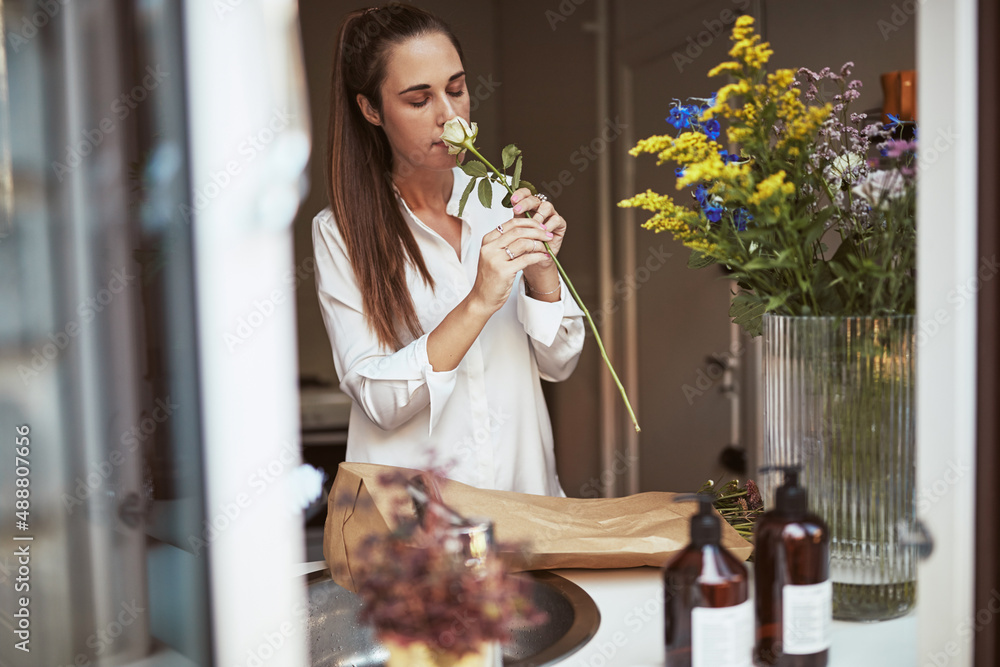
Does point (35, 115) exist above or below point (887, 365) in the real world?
above

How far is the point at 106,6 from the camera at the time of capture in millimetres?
584

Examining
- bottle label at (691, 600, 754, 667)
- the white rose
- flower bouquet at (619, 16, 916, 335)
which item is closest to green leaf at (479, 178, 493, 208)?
the white rose

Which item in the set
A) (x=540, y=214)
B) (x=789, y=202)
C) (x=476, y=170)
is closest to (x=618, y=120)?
(x=540, y=214)

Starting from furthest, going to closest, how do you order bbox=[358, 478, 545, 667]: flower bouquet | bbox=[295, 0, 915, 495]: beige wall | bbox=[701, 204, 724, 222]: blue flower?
bbox=[295, 0, 915, 495]: beige wall
bbox=[701, 204, 724, 222]: blue flower
bbox=[358, 478, 545, 667]: flower bouquet

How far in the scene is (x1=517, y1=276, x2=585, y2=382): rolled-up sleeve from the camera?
55.9 inches

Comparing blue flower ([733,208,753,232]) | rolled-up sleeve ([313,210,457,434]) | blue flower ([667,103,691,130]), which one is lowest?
rolled-up sleeve ([313,210,457,434])

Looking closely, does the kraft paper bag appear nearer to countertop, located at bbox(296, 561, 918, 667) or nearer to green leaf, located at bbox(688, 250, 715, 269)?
countertop, located at bbox(296, 561, 918, 667)

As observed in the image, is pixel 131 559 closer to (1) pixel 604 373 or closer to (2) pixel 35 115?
(2) pixel 35 115

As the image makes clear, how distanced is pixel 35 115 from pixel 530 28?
9.18 feet

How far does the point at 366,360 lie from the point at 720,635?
88 centimetres

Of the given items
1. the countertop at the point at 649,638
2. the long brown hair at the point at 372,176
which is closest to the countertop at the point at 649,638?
the countertop at the point at 649,638

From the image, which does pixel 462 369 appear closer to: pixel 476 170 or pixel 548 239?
pixel 548 239

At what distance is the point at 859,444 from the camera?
2.49ft

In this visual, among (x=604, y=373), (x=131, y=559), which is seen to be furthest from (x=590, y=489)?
(x=131, y=559)
